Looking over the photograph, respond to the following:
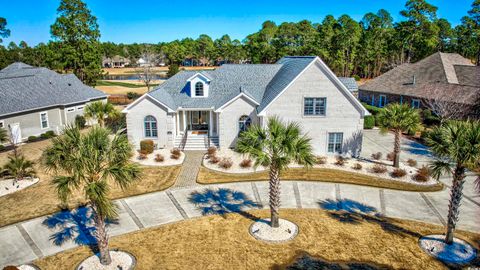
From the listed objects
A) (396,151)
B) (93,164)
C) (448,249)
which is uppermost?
(93,164)

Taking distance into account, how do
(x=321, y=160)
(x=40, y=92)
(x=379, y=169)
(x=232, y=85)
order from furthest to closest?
(x=40, y=92)
(x=232, y=85)
(x=321, y=160)
(x=379, y=169)

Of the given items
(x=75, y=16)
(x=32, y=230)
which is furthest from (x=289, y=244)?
(x=75, y=16)

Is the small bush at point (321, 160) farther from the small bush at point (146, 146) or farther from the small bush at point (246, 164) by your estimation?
the small bush at point (146, 146)

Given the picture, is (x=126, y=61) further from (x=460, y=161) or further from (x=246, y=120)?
(x=460, y=161)

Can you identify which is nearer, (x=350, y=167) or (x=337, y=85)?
(x=350, y=167)

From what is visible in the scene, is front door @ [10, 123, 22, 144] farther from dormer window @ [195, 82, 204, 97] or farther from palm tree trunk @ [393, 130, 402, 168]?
palm tree trunk @ [393, 130, 402, 168]

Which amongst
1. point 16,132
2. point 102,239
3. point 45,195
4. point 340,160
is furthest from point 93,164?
point 16,132

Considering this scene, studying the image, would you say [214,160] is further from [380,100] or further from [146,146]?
[380,100]

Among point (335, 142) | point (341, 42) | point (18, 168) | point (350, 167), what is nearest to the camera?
point (18, 168)
